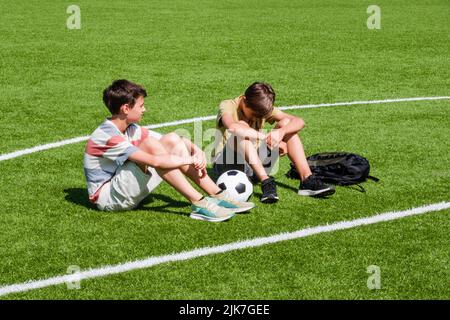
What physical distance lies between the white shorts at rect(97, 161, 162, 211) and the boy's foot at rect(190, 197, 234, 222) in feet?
1.63

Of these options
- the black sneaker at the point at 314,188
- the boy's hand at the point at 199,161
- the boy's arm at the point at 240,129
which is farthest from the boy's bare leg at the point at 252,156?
the boy's hand at the point at 199,161

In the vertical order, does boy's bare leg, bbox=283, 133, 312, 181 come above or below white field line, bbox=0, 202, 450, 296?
above

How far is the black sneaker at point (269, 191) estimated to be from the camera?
8609 millimetres

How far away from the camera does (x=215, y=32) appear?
70.2ft

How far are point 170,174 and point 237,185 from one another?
2.90ft

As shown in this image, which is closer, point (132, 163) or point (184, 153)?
point (132, 163)

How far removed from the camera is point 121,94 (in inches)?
320

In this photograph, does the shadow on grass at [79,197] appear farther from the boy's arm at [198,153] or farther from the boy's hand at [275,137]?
the boy's hand at [275,137]

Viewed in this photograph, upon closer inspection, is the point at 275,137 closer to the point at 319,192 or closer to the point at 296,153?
the point at 296,153

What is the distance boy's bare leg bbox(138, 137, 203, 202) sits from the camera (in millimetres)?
8031

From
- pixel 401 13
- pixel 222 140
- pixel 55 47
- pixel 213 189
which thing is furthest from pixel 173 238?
pixel 401 13

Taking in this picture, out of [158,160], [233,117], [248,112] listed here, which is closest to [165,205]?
[158,160]

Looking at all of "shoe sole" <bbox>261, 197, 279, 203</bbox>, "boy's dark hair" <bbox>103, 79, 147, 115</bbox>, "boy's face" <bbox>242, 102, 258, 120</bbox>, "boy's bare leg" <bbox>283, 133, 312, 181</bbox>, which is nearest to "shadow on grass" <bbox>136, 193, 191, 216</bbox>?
"shoe sole" <bbox>261, 197, 279, 203</bbox>

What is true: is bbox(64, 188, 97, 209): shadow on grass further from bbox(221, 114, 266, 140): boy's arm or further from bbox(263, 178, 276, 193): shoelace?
bbox(263, 178, 276, 193): shoelace
